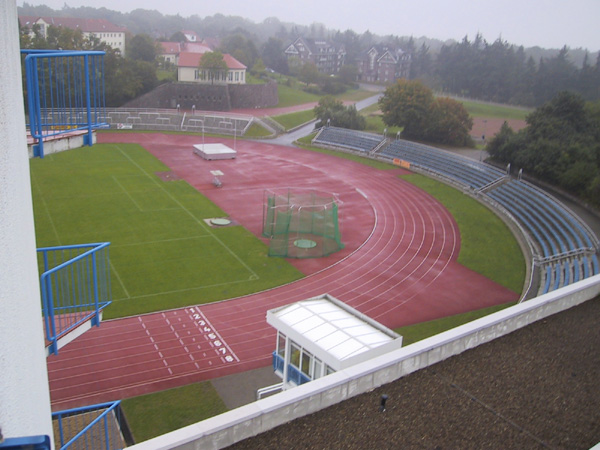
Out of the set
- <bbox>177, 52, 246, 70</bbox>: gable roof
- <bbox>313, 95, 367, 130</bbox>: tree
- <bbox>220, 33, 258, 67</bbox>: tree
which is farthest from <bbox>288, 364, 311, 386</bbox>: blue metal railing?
<bbox>220, 33, 258, 67</bbox>: tree

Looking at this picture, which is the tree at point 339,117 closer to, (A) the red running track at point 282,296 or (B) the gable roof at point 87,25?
(A) the red running track at point 282,296

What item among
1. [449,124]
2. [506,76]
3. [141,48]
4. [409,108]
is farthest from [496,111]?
[141,48]

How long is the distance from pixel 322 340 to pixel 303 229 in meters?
15.9

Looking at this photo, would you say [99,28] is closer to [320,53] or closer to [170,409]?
[320,53]

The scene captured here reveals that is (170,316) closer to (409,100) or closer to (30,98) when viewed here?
(30,98)

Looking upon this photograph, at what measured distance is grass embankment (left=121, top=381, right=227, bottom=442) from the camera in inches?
567

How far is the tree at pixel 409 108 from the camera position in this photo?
2174 inches

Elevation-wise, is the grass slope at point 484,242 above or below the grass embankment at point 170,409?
above

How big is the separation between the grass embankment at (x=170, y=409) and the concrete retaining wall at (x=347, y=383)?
738cm

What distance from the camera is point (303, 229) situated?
28672 millimetres

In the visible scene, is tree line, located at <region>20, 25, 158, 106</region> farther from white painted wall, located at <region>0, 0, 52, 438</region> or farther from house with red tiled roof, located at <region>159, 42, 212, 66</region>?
white painted wall, located at <region>0, 0, 52, 438</region>

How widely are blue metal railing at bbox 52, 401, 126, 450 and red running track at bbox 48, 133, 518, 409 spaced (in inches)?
104

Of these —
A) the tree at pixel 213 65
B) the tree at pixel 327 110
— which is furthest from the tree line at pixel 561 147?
the tree at pixel 213 65

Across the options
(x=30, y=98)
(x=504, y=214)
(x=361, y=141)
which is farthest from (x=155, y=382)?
(x=361, y=141)
